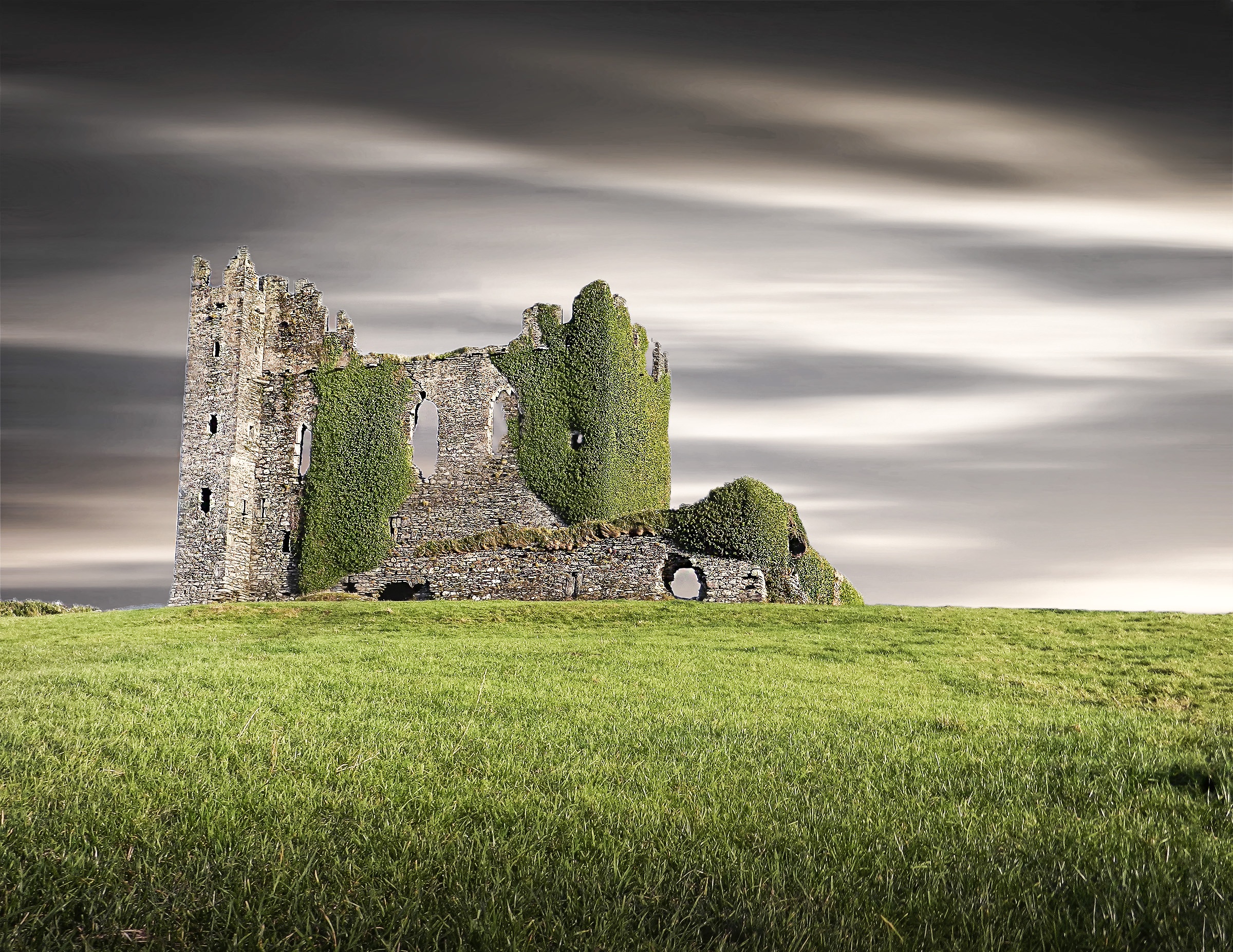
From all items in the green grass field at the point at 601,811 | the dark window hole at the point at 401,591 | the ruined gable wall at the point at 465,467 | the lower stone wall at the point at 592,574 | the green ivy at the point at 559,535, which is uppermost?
the ruined gable wall at the point at 465,467

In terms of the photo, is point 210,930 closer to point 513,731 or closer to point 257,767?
point 257,767

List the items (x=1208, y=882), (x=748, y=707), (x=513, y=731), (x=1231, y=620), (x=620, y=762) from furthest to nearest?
(x=1231, y=620) < (x=748, y=707) < (x=513, y=731) < (x=620, y=762) < (x=1208, y=882)

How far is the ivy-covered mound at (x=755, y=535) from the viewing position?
90.2 feet

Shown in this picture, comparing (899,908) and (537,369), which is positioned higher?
(537,369)

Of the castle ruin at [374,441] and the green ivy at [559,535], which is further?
the castle ruin at [374,441]

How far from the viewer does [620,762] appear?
20.2 ft

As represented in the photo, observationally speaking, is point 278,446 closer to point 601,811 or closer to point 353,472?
point 353,472

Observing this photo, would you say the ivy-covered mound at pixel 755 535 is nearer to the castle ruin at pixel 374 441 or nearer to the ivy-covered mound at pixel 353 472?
the castle ruin at pixel 374 441

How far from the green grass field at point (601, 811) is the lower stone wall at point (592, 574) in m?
15.4

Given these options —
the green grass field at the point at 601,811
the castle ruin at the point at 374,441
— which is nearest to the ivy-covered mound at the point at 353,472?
the castle ruin at the point at 374,441

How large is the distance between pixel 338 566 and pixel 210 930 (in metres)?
33.1

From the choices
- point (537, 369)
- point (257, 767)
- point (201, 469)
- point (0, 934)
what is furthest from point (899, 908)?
point (201, 469)

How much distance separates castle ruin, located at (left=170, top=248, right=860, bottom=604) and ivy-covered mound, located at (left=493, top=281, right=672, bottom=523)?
0.07m

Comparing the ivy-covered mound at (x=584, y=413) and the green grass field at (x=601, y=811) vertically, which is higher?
the ivy-covered mound at (x=584, y=413)
